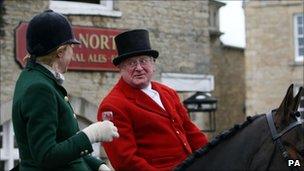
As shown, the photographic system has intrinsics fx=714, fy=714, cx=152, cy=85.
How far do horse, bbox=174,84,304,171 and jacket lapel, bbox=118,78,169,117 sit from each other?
78cm

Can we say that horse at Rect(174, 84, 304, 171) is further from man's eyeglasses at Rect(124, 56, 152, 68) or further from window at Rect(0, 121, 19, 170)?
window at Rect(0, 121, 19, 170)

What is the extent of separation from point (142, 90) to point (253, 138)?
111 cm

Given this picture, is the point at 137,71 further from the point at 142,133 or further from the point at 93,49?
the point at 93,49

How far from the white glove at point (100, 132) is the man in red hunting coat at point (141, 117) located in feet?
2.95

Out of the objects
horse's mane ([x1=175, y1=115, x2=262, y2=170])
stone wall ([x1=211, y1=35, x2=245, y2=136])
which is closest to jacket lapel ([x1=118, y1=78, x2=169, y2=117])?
horse's mane ([x1=175, y1=115, x2=262, y2=170])

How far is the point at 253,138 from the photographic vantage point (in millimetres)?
3654

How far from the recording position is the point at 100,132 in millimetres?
3309

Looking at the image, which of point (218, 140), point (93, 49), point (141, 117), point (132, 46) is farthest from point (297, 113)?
point (93, 49)

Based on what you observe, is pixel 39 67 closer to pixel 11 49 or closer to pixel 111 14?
pixel 11 49

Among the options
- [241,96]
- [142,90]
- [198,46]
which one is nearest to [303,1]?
[241,96]

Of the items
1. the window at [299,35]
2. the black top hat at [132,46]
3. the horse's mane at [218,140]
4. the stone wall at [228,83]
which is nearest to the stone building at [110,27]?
the black top hat at [132,46]

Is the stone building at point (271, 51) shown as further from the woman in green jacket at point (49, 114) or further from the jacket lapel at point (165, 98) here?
the woman in green jacket at point (49, 114)

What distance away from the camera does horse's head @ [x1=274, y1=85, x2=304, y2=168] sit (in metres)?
3.49

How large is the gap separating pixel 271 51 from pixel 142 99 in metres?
24.8
